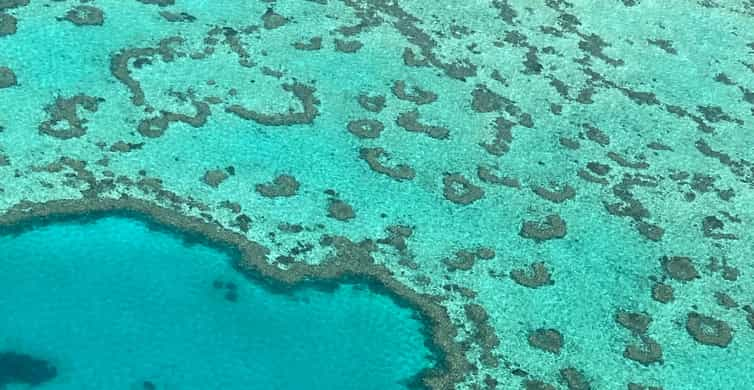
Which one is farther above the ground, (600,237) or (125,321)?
(600,237)

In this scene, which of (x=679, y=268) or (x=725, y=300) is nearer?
(x=725, y=300)

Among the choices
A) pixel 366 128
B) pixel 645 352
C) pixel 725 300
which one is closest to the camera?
pixel 645 352

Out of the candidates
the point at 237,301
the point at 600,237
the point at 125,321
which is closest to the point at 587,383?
the point at 600,237

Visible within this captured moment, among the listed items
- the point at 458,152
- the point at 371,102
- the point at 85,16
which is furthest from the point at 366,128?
the point at 85,16

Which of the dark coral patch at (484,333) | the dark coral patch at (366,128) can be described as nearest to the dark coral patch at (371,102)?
the dark coral patch at (366,128)

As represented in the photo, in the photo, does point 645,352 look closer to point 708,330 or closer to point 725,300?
point 708,330

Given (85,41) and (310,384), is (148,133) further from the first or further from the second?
(310,384)

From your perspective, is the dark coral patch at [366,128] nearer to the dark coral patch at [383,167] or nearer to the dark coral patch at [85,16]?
the dark coral patch at [383,167]
